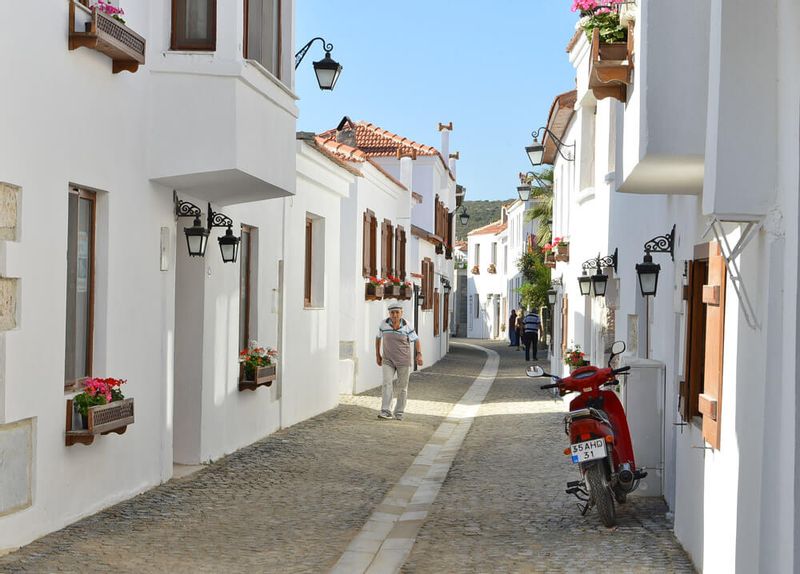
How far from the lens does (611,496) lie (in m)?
8.47

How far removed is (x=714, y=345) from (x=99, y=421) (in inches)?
176

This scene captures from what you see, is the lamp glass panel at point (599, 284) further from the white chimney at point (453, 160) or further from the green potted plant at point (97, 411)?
the white chimney at point (453, 160)

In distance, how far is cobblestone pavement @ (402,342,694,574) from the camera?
7438 mm

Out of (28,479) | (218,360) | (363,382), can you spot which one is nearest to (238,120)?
(218,360)

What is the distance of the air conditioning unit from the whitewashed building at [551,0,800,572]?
1 centimetres

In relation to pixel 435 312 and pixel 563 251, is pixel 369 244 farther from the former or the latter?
pixel 435 312

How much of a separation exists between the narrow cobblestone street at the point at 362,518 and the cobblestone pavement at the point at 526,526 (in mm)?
15

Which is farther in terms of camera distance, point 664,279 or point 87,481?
point 664,279

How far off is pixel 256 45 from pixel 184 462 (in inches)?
176

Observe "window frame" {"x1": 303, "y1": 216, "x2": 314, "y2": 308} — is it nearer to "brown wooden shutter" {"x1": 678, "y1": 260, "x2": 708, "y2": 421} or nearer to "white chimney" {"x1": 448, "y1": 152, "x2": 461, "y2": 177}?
"brown wooden shutter" {"x1": 678, "y1": 260, "x2": 708, "y2": 421}

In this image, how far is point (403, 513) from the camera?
973cm

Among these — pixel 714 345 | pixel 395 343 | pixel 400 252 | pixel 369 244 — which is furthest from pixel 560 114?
pixel 714 345

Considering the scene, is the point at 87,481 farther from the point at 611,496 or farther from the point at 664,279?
the point at 664,279

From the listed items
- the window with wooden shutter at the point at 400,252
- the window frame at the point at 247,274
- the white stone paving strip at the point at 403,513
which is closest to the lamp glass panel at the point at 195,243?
the window frame at the point at 247,274
